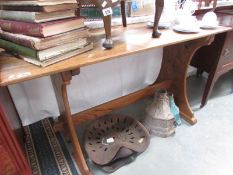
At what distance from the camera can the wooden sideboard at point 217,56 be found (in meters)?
1.31

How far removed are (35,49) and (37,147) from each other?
2.81 ft

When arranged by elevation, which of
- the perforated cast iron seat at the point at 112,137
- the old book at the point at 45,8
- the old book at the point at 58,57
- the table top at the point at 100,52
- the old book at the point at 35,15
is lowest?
the perforated cast iron seat at the point at 112,137

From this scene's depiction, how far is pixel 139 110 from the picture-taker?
64.5 inches

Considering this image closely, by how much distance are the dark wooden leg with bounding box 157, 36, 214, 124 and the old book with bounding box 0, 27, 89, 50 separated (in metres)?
0.81

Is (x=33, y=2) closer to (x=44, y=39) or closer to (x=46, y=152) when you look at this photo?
(x=44, y=39)

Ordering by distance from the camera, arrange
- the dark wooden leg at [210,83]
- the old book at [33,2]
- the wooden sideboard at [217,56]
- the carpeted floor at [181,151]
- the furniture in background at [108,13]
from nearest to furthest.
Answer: the old book at [33,2] < the furniture in background at [108,13] < the carpeted floor at [181,151] < the wooden sideboard at [217,56] < the dark wooden leg at [210,83]

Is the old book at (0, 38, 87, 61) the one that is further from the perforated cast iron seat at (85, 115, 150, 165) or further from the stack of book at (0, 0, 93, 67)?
the perforated cast iron seat at (85, 115, 150, 165)

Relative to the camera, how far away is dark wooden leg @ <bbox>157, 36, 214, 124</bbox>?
1.34 m

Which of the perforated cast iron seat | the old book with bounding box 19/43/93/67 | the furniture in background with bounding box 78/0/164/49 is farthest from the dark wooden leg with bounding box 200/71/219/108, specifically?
the old book with bounding box 19/43/93/67

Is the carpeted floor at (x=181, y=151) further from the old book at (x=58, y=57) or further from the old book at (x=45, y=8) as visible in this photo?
the old book at (x=45, y=8)

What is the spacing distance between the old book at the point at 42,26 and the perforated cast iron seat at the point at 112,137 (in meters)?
0.75

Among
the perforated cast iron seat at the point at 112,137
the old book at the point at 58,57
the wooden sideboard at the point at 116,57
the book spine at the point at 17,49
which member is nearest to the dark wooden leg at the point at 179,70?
the wooden sideboard at the point at 116,57

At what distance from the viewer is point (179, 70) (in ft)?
4.73

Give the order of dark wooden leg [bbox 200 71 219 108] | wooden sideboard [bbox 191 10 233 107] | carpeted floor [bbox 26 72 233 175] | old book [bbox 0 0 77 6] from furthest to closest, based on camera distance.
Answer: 1. dark wooden leg [bbox 200 71 219 108]
2. wooden sideboard [bbox 191 10 233 107]
3. carpeted floor [bbox 26 72 233 175]
4. old book [bbox 0 0 77 6]
